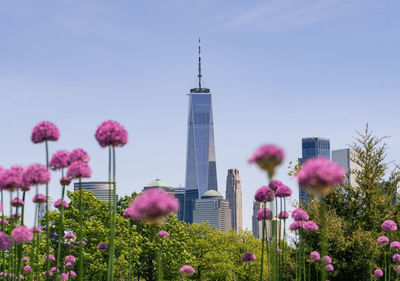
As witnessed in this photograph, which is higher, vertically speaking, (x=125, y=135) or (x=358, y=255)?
(x=125, y=135)

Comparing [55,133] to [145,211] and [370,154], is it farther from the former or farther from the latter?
[370,154]

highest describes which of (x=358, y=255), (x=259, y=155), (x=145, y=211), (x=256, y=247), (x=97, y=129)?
(x=97, y=129)

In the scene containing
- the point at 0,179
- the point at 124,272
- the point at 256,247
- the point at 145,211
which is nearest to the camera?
the point at 145,211

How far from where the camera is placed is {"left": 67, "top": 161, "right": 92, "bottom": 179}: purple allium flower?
6945mm

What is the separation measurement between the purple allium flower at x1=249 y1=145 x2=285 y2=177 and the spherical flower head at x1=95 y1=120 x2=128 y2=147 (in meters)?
2.11

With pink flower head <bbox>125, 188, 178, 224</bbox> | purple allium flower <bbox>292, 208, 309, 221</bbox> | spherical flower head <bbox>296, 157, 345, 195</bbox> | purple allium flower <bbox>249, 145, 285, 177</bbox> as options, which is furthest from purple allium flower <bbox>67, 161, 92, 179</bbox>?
purple allium flower <bbox>292, 208, 309, 221</bbox>

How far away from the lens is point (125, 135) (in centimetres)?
684

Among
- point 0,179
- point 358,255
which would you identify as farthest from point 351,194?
point 0,179

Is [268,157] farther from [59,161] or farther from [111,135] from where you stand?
[59,161]

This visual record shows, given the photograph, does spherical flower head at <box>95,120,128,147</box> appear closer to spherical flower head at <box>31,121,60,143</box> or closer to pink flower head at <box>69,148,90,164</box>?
pink flower head at <box>69,148,90,164</box>

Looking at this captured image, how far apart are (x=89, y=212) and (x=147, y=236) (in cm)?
698

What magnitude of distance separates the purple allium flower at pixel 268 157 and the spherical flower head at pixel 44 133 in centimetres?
287

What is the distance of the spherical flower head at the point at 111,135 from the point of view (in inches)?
267

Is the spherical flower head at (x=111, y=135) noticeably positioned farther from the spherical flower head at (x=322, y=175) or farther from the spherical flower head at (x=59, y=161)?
the spherical flower head at (x=322, y=175)
